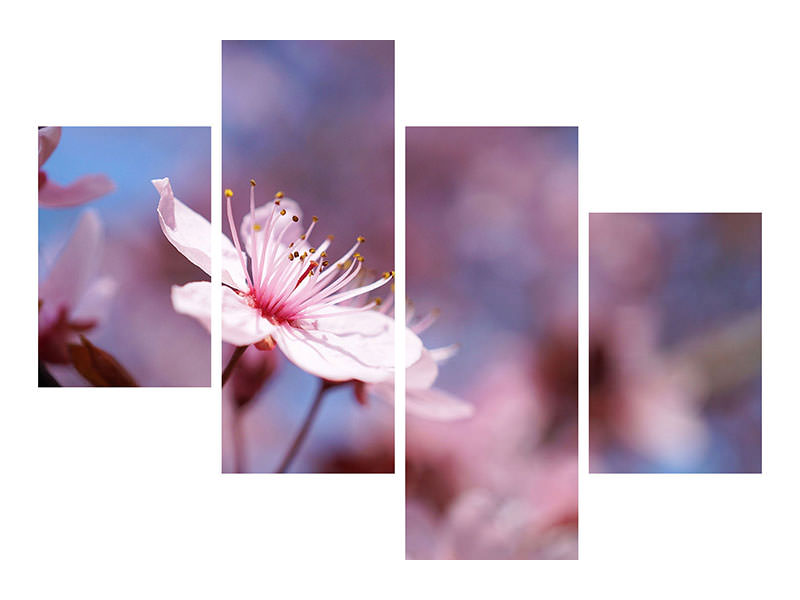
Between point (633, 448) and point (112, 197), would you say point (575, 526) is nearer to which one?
point (633, 448)

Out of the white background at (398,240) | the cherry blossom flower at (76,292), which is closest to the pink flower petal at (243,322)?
the white background at (398,240)

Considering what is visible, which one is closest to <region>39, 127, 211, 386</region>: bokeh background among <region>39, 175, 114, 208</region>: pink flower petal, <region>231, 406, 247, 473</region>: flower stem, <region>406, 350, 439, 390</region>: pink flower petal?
<region>39, 175, 114, 208</region>: pink flower petal

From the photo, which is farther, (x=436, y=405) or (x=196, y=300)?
(x=436, y=405)

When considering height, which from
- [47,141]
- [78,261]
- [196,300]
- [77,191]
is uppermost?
[47,141]

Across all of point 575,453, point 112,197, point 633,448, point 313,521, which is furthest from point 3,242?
point 633,448

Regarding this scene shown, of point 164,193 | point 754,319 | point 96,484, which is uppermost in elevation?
point 164,193

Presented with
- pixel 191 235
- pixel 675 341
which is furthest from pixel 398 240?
pixel 675 341

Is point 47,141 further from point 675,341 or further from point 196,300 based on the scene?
point 675,341
